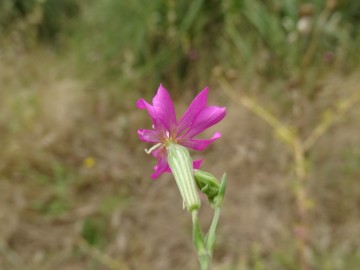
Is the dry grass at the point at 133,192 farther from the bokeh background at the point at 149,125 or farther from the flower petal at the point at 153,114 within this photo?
the flower petal at the point at 153,114

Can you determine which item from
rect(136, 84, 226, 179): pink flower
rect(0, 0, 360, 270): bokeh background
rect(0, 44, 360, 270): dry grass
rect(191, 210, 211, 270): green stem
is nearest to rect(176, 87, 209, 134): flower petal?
rect(136, 84, 226, 179): pink flower

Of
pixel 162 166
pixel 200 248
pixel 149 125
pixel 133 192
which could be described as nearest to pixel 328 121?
pixel 133 192

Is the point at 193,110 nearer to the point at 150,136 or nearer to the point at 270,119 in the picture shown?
the point at 150,136

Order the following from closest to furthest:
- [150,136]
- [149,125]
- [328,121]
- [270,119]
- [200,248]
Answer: [200,248] < [150,136] < [328,121] < [270,119] < [149,125]

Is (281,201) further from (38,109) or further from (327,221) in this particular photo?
(38,109)

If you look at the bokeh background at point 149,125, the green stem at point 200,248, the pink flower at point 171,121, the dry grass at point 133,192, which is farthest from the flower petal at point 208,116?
the dry grass at point 133,192

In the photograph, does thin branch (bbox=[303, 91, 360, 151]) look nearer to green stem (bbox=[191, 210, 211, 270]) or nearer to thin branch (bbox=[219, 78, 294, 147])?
thin branch (bbox=[219, 78, 294, 147])
